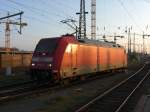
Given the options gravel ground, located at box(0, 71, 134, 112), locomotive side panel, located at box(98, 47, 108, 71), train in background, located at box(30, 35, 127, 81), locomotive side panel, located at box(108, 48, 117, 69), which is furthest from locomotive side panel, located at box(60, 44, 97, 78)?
locomotive side panel, located at box(108, 48, 117, 69)

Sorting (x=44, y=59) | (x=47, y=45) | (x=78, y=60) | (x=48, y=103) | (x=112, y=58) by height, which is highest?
(x=47, y=45)

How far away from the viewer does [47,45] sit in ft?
75.9

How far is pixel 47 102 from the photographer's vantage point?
52.5 feet

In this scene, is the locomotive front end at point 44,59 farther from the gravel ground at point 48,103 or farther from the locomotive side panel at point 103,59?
the locomotive side panel at point 103,59

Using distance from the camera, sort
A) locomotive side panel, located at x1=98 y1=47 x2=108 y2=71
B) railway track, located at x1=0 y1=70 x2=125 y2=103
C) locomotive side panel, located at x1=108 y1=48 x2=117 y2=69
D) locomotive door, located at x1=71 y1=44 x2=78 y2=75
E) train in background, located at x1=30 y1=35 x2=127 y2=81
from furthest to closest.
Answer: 1. locomotive side panel, located at x1=108 y1=48 x2=117 y2=69
2. locomotive side panel, located at x1=98 y1=47 x2=108 y2=71
3. locomotive door, located at x1=71 y1=44 x2=78 y2=75
4. train in background, located at x1=30 y1=35 x2=127 y2=81
5. railway track, located at x1=0 y1=70 x2=125 y2=103

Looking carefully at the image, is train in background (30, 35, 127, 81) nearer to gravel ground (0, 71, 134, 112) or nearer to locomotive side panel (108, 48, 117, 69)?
gravel ground (0, 71, 134, 112)

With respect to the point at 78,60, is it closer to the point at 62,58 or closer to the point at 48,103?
the point at 62,58

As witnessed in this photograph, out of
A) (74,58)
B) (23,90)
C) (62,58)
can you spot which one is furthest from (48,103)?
(74,58)

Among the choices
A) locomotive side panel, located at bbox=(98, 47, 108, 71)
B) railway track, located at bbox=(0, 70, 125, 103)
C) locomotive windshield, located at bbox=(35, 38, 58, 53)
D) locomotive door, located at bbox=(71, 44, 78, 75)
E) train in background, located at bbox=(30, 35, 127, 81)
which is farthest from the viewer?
locomotive side panel, located at bbox=(98, 47, 108, 71)

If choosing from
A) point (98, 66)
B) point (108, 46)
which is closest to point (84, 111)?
point (98, 66)

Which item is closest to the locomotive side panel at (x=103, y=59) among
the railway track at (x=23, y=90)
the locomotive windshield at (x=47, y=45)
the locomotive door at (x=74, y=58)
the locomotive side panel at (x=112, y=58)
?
the locomotive side panel at (x=112, y=58)

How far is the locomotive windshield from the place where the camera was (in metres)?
22.7

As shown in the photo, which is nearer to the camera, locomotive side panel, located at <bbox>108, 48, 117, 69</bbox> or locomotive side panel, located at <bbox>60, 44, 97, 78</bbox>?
locomotive side panel, located at <bbox>60, 44, 97, 78</bbox>

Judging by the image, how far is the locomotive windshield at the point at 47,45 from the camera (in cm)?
2270
